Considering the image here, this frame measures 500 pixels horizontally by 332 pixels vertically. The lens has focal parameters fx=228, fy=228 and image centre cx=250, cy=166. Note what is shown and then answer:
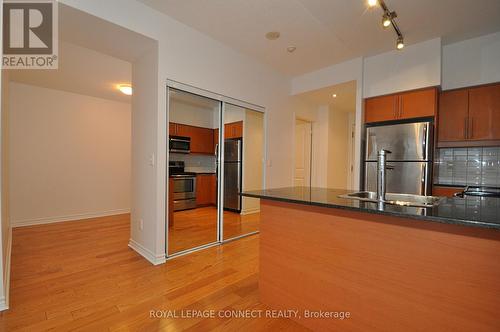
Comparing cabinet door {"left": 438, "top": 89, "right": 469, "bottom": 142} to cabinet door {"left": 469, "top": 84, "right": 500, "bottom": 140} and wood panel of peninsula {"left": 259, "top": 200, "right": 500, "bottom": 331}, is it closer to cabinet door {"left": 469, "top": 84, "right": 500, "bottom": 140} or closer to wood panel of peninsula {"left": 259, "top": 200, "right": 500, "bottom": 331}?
cabinet door {"left": 469, "top": 84, "right": 500, "bottom": 140}

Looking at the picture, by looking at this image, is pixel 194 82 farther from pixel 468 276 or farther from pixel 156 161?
pixel 468 276

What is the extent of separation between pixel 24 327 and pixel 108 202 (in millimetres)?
3713

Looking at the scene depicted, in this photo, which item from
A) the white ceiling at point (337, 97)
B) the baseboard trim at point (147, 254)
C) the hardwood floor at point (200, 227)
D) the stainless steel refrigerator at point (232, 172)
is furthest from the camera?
the white ceiling at point (337, 97)

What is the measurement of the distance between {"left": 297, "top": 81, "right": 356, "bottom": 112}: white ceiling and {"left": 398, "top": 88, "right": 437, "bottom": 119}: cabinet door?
806 mm

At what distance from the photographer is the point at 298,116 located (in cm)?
458

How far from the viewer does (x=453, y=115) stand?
10.0 feet

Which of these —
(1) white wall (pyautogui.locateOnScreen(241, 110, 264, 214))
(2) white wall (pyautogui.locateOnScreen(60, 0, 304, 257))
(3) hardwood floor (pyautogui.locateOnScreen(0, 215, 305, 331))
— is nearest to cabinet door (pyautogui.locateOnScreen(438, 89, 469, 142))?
(1) white wall (pyautogui.locateOnScreen(241, 110, 264, 214))

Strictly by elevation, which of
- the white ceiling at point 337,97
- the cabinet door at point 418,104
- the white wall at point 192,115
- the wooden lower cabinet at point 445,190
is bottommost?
the wooden lower cabinet at point 445,190

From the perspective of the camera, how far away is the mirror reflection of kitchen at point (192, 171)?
9.50 ft

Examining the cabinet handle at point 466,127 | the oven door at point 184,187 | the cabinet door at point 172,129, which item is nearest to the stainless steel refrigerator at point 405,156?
the cabinet handle at point 466,127

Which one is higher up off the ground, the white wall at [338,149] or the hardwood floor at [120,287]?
the white wall at [338,149]

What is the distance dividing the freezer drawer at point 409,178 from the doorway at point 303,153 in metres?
1.86

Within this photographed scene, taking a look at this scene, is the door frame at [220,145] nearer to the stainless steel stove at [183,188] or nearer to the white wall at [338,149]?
the stainless steel stove at [183,188]

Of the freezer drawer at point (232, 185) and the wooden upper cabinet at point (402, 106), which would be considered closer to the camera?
the wooden upper cabinet at point (402, 106)
